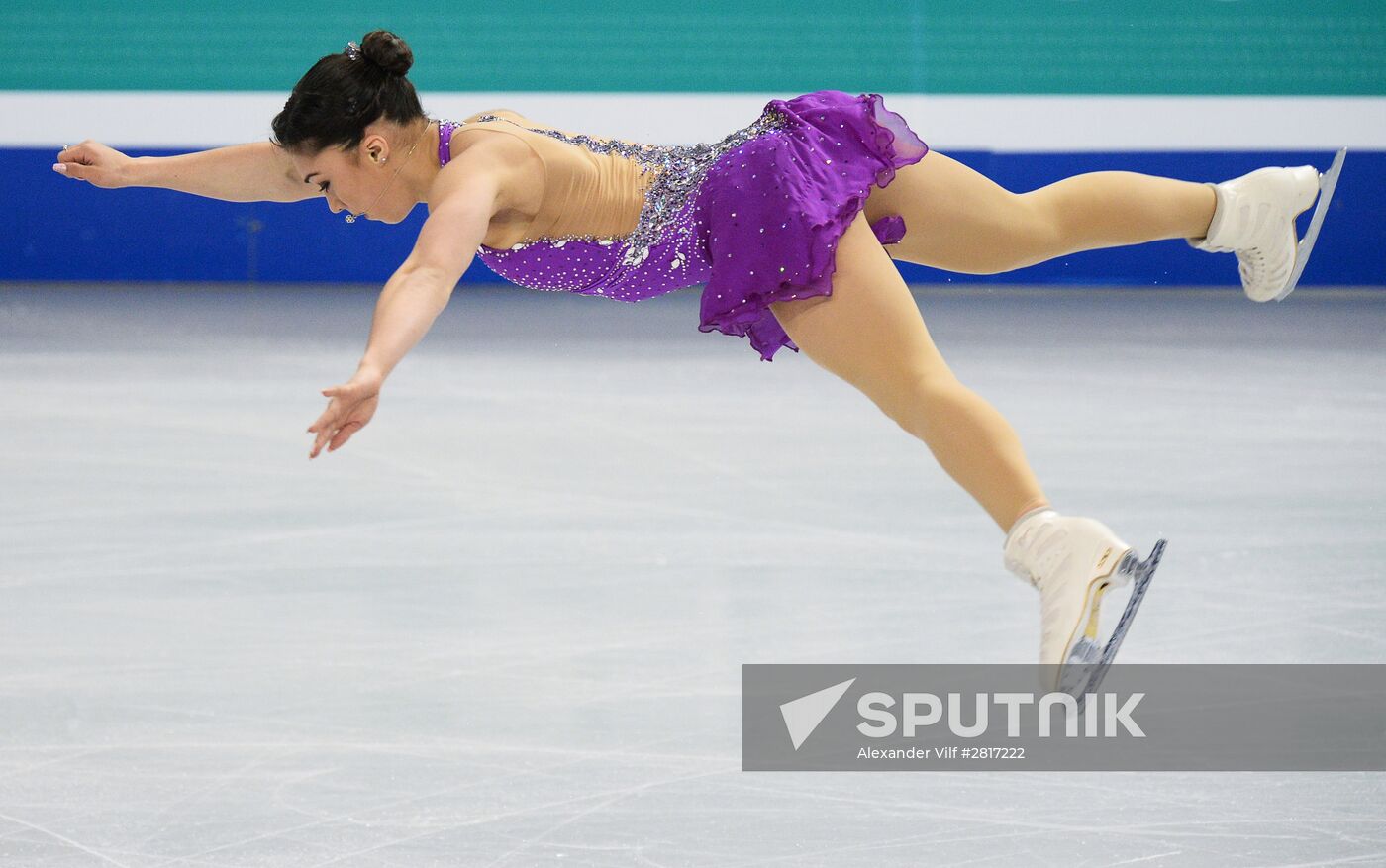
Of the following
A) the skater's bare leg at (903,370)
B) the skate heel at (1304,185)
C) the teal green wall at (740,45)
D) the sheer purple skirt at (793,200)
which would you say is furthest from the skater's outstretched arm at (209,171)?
the teal green wall at (740,45)

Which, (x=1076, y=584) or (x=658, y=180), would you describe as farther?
(x=658, y=180)

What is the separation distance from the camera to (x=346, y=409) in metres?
1.65

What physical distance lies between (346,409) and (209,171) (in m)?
0.90

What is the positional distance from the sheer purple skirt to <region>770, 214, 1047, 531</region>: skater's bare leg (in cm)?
3

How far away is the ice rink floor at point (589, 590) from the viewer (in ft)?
6.88

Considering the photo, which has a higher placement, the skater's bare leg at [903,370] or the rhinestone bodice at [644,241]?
the rhinestone bodice at [644,241]

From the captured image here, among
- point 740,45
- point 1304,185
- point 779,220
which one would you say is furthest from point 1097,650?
point 740,45

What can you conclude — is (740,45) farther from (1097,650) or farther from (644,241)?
(1097,650)

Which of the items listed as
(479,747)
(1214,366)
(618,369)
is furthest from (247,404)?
(1214,366)

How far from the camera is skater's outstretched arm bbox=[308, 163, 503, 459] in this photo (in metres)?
1.65

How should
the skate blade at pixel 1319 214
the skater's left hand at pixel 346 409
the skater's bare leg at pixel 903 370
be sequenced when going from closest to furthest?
the skater's left hand at pixel 346 409
the skater's bare leg at pixel 903 370
the skate blade at pixel 1319 214

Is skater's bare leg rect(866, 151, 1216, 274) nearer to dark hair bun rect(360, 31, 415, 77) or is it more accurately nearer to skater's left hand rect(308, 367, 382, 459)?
dark hair bun rect(360, 31, 415, 77)

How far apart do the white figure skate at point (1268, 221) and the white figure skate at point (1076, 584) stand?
772 mm

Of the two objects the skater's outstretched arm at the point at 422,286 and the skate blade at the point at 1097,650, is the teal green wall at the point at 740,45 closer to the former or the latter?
the skater's outstretched arm at the point at 422,286
